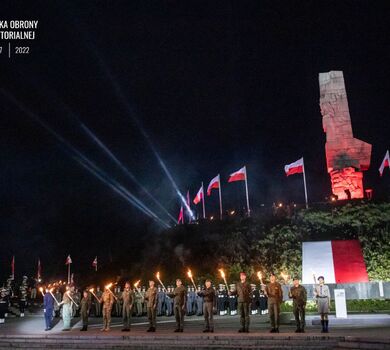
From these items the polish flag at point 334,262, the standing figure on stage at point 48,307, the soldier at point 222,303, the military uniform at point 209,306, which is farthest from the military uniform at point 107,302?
the polish flag at point 334,262

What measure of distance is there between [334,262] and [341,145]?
16.2 m

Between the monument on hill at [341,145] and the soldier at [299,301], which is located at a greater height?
the monument on hill at [341,145]

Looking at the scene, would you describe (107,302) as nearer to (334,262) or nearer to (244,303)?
(244,303)

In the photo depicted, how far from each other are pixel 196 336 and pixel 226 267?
22.5 meters

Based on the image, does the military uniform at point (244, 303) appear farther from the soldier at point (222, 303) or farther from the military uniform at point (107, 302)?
the soldier at point (222, 303)

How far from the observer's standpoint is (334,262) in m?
27.8

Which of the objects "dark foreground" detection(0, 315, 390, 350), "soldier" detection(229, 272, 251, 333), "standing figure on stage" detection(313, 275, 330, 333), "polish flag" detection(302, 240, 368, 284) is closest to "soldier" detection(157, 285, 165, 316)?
"polish flag" detection(302, 240, 368, 284)

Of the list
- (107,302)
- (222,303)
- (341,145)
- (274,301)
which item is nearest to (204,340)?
(274,301)

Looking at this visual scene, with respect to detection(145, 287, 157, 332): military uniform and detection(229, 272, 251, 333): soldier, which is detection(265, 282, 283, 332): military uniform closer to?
detection(229, 272, 251, 333): soldier

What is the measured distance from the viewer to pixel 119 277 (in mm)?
40000

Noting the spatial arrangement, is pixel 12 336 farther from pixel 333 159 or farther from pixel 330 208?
pixel 333 159

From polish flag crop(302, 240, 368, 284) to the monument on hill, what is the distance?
11.5m

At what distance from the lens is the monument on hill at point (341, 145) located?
40688mm

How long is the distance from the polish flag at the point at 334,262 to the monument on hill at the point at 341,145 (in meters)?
11.5
